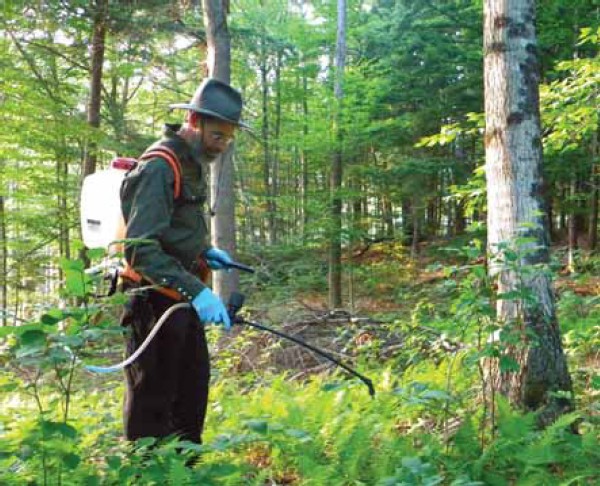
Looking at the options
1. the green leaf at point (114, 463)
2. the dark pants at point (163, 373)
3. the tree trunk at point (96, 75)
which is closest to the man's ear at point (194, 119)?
the dark pants at point (163, 373)

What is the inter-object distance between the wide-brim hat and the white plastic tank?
69 centimetres

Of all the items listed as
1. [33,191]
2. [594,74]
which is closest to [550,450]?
[594,74]

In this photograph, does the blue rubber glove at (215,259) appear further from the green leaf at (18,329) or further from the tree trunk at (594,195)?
the tree trunk at (594,195)

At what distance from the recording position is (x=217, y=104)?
10.5ft

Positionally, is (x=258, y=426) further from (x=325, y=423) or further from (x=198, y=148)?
(x=198, y=148)

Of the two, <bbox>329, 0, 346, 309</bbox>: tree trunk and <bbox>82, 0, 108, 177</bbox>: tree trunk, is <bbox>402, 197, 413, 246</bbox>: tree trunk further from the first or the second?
<bbox>82, 0, 108, 177</bbox>: tree trunk

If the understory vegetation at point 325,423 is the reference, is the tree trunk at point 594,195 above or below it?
above

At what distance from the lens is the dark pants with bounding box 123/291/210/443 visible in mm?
3139

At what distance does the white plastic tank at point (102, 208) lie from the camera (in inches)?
130

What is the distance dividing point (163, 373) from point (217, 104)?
158 centimetres

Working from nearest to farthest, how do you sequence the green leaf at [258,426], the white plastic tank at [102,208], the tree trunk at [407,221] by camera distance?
1. the green leaf at [258,426]
2. the white plastic tank at [102,208]
3. the tree trunk at [407,221]

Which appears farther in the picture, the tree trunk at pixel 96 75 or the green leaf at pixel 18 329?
the tree trunk at pixel 96 75

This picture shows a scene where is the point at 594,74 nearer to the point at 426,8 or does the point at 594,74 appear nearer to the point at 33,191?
the point at 426,8

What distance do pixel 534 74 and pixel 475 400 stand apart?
2293 millimetres
